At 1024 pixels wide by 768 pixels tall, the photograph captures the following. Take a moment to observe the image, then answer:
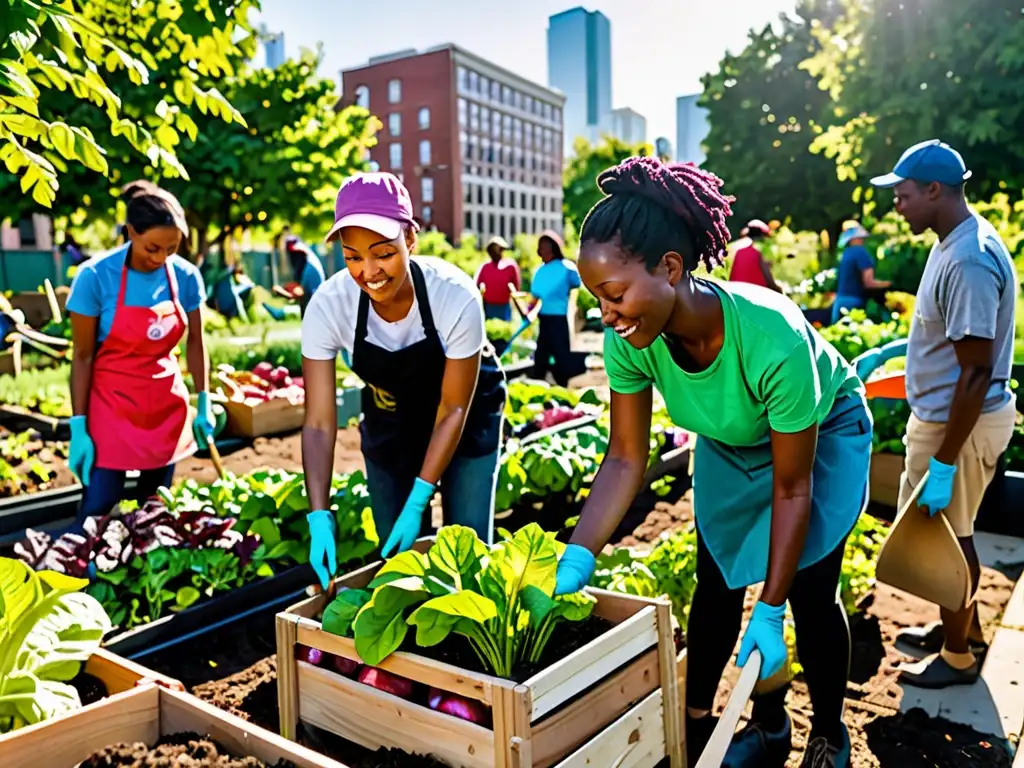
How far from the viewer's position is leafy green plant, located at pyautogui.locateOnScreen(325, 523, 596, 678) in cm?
200

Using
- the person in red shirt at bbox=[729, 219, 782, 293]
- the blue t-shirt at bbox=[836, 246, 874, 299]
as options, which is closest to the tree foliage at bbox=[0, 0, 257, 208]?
the person in red shirt at bbox=[729, 219, 782, 293]

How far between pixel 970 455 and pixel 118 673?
2.86m

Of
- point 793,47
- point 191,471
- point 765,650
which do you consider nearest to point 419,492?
point 765,650

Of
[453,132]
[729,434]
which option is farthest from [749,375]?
[453,132]

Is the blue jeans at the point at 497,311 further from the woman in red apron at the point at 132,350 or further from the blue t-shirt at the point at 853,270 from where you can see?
the woman in red apron at the point at 132,350

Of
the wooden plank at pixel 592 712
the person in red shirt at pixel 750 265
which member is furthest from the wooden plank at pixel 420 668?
the person in red shirt at pixel 750 265

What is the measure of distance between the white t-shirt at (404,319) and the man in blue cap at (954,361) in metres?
1.60

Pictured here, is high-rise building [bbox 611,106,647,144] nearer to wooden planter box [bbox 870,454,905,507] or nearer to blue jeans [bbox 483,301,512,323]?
blue jeans [bbox 483,301,512,323]

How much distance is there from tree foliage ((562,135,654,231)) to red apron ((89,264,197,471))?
57.9 metres

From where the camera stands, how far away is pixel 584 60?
183625mm

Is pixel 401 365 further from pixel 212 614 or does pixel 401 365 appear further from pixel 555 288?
pixel 555 288

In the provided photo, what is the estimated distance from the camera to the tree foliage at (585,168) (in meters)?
63.5

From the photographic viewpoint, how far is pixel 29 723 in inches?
79.0

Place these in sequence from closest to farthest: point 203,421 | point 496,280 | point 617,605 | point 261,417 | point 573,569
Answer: point 573,569, point 617,605, point 203,421, point 261,417, point 496,280
